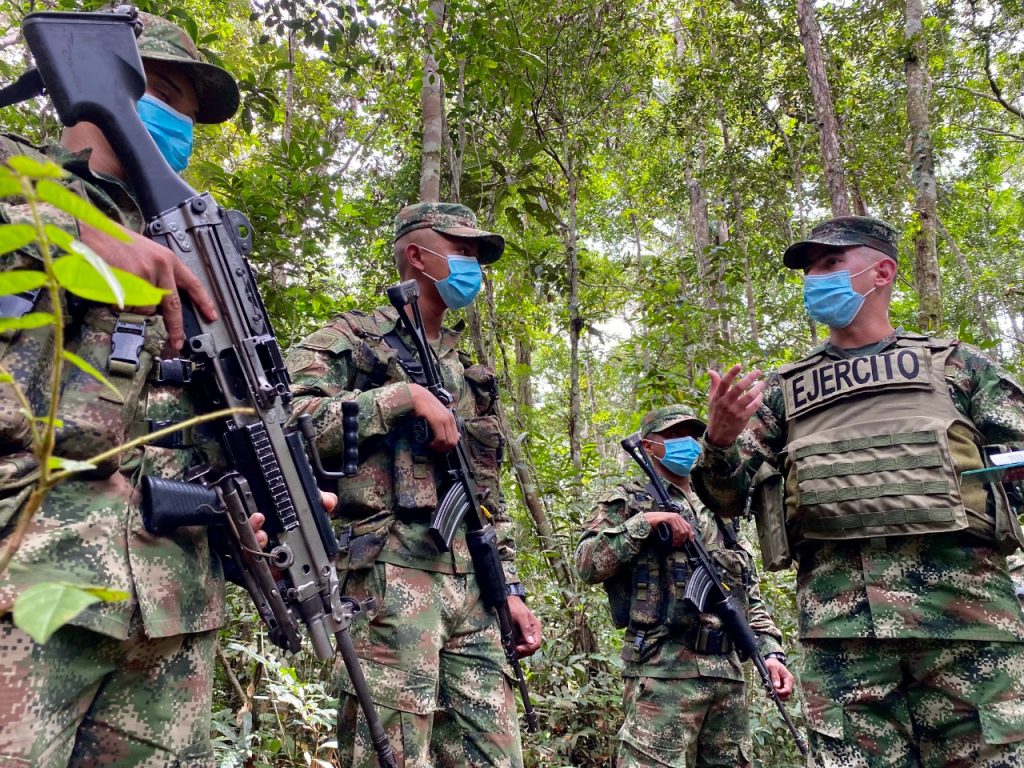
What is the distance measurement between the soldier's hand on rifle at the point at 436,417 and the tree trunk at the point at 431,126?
1953mm

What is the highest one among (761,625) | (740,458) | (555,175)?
(555,175)

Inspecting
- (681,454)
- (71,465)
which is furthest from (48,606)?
(681,454)

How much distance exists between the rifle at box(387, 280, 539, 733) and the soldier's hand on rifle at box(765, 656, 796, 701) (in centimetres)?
157

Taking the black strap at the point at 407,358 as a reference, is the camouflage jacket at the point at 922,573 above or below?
below

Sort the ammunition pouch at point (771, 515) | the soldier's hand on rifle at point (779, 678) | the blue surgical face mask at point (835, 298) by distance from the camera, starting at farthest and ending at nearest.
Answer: the soldier's hand on rifle at point (779, 678)
the blue surgical face mask at point (835, 298)
the ammunition pouch at point (771, 515)

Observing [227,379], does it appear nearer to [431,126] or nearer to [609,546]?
[609,546]

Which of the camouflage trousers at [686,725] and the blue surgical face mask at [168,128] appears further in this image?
the camouflage trousers at [686,725]

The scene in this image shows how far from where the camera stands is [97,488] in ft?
4.56

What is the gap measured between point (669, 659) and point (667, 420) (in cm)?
136

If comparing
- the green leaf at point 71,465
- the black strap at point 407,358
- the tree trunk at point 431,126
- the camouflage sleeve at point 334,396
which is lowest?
the green leaf at point 71,465

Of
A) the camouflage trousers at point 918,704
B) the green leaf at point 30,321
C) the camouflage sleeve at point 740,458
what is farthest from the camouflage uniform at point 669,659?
the green leaf at point 30,321

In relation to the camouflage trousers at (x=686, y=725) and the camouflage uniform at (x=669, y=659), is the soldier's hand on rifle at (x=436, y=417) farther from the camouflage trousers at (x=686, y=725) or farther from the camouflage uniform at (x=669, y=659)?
the camouflage trousers at (x=686, y=725)

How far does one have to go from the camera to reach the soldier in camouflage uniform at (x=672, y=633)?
3346mm

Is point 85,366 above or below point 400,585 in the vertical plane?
above
